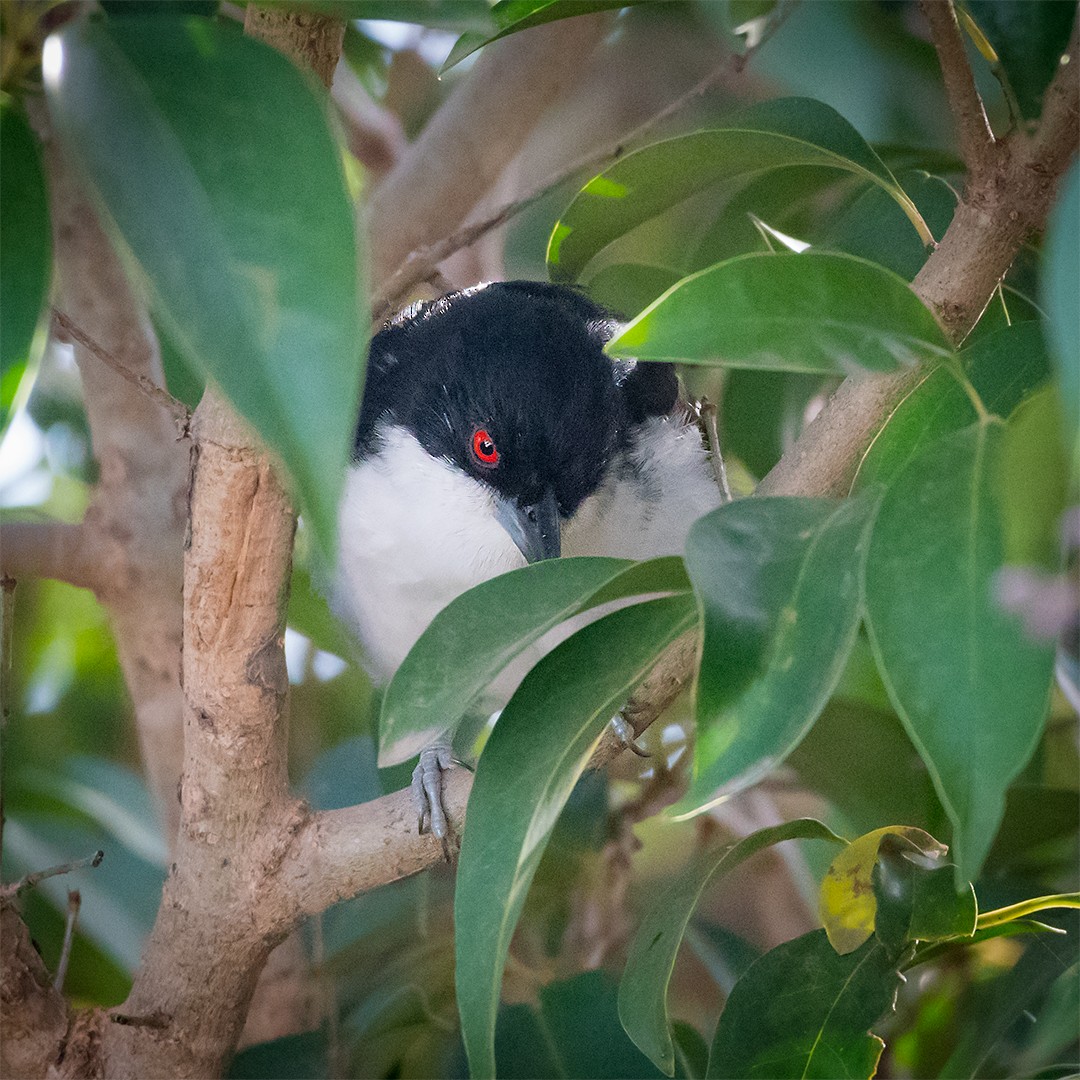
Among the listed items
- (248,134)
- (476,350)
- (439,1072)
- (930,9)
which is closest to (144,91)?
(248,134)

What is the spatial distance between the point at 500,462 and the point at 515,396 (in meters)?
0.10

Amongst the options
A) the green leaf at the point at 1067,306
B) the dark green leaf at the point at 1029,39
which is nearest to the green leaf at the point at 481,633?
the green leaf at the point at 1067,306

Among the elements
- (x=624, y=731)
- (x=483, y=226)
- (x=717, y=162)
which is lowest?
(x=624, y=731)

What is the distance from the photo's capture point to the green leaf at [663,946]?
3.61 feet

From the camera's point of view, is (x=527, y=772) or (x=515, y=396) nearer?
(x=527, y=772)

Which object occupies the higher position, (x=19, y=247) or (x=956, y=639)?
(x=19, y=247)

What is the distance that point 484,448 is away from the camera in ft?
5.89

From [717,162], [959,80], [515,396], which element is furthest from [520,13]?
[515,396]

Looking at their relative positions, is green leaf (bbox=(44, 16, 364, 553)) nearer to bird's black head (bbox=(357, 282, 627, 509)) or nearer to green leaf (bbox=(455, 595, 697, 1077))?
green leaf (bbox=(455, 595, 697, 1077))

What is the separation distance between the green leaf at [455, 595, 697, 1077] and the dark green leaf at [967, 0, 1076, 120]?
0.61 meters

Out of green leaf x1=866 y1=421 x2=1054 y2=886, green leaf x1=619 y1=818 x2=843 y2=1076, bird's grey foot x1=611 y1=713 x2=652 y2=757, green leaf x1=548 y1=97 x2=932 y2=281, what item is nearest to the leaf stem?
green leaf x1=619 y1=818 x2=843 y2=1076

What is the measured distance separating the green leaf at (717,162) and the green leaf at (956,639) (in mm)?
571

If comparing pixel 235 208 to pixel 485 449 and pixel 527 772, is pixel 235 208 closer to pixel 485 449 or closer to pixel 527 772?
pixel 527 772

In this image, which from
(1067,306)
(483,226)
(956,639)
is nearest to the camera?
(1067,306)
